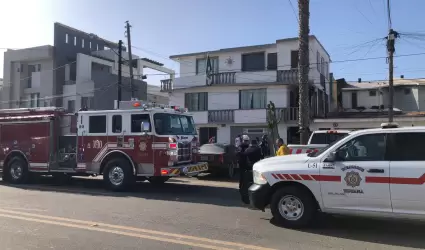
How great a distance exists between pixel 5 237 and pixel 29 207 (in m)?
2.72

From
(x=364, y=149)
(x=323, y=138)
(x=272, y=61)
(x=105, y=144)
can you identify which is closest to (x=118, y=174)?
(x=105, y=144)

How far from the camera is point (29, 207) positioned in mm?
8859

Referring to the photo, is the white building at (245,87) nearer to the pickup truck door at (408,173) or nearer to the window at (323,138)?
the window at (323,138)

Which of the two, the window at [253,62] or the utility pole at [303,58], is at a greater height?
the window at [253,62]

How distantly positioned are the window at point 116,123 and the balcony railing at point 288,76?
18920 millimetres

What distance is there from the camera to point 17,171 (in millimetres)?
13492

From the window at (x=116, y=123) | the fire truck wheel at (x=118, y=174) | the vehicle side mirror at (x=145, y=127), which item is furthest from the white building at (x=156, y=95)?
the vehicle side mirror at (x=145, y=127)

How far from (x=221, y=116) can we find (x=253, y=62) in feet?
16.2

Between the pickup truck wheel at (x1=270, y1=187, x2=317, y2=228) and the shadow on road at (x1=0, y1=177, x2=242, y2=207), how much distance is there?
2270 millimetres

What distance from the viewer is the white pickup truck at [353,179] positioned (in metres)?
6.03

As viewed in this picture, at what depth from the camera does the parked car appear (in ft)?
49.4

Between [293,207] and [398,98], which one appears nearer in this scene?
[293,207]

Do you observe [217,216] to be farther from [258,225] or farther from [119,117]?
[119,117]

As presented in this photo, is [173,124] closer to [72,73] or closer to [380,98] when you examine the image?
[72,73]
